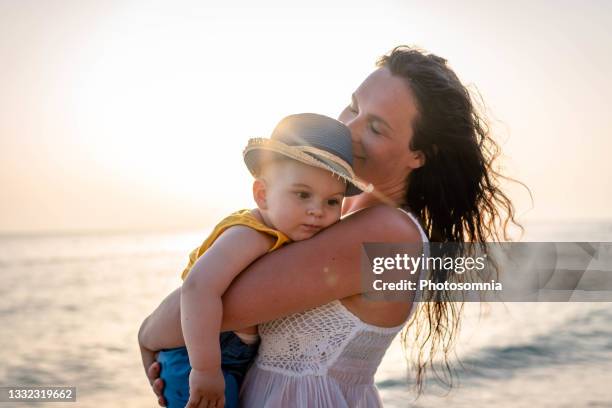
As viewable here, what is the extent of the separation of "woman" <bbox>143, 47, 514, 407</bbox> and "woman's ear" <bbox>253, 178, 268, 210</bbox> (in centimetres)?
22

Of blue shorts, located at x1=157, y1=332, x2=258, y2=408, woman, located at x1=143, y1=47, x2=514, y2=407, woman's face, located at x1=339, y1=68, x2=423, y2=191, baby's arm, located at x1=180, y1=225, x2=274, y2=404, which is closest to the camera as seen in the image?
baby's arm, located at x1=180, y1=225, x2=274, y2=404

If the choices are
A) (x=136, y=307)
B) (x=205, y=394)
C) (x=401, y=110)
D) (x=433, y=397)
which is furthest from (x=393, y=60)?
(x=136, y=307)

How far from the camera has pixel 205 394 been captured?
7.27 ft

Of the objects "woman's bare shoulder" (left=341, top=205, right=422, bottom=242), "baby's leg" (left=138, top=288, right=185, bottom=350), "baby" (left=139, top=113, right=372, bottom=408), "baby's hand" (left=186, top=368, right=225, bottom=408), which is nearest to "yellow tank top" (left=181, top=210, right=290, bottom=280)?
"baby" (left=139, top=113, right=372, bottom=408)

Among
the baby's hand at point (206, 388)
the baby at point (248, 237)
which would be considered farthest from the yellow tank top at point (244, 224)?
the baby's hand at point (206, 388)

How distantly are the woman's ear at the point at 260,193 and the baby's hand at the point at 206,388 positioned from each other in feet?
1.88

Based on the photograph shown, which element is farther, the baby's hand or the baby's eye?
the baby's eye

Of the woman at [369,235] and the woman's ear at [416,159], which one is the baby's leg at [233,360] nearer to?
the woman at [369,235]

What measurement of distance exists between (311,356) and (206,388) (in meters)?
0.40

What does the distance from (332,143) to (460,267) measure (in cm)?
100

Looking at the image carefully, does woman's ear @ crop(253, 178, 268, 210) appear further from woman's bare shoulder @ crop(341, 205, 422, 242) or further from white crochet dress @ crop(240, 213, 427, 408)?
white crochet dress @ crop(240, 213, 427, 408)

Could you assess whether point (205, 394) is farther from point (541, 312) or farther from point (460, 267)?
point (541, 312)

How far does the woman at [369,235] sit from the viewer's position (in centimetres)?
225

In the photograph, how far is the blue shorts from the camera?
2.37 metres
